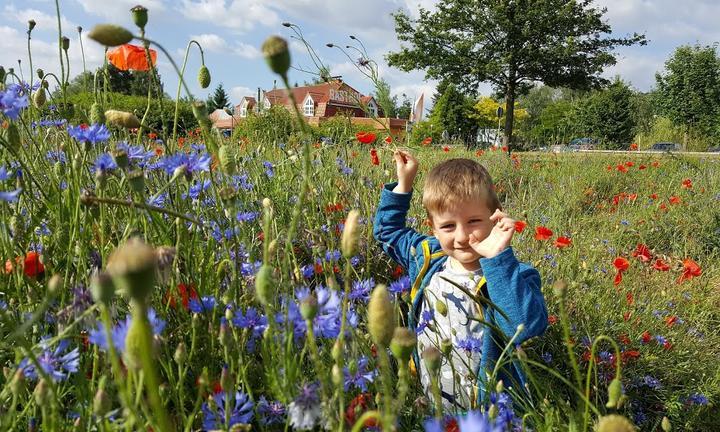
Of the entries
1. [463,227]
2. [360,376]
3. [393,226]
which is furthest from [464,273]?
[360,376]

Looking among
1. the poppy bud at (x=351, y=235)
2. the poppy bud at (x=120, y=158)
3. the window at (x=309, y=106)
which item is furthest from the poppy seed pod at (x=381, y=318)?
the window at (x=309, y=106)

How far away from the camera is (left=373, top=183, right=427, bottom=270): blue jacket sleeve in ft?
6.29

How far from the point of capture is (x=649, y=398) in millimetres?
1948

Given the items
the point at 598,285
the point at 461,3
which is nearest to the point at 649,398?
the point at 598,285

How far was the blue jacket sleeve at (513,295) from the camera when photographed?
1350 millimetres

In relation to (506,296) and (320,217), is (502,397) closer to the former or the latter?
(506,296)

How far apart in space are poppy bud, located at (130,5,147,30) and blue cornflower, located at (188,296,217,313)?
0.61 m

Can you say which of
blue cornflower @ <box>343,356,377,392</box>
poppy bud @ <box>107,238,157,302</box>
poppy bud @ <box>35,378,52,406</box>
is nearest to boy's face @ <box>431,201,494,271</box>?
blue cornflower @ <box>343,356,377,392</box>

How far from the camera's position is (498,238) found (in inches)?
55.0

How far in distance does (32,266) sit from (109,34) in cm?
55

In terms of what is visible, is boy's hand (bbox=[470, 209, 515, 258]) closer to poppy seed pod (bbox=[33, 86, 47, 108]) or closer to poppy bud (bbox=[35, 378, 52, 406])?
poppy bud (bbox=[35, 378, 52, 406])

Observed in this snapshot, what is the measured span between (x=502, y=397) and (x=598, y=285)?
1.33m

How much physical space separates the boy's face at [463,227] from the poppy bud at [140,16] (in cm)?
90

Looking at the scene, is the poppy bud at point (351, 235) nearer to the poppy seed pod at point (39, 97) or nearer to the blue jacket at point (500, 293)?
the blue jacket at point (500, 293)
